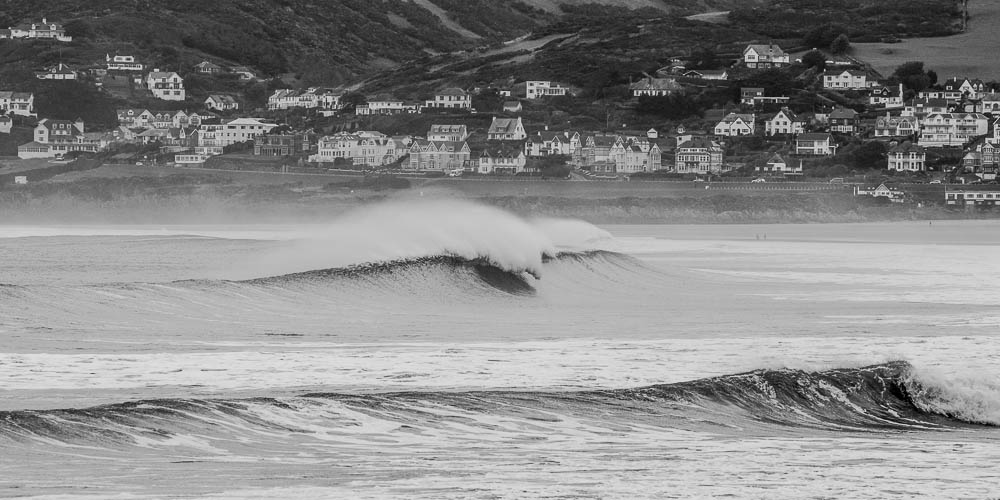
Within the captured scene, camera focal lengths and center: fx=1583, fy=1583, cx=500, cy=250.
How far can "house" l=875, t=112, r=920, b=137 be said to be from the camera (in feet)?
386

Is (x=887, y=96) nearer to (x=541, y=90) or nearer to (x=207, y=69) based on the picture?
(x=541, y=90)

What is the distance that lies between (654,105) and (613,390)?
115 m

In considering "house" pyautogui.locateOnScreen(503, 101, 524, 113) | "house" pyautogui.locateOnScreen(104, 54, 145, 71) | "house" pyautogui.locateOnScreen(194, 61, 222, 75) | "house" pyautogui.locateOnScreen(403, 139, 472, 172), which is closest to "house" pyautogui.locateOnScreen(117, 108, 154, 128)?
"house" pyautogui.locateOnScreen(104, 54, 145, 71)

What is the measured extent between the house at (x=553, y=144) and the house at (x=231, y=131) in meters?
25.1

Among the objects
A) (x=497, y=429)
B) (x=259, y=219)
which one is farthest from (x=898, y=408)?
(x=259, y=219)

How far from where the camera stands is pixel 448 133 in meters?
123

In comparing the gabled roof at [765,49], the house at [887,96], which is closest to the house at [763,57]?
the gabled roof at [765,49]

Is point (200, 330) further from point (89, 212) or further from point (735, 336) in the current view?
point (89, 212)

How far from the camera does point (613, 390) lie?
1692 cm

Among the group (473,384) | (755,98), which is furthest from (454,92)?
(473,384)

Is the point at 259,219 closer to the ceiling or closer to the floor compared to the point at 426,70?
closer to the floor

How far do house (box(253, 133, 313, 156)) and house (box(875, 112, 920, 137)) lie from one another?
143 feet

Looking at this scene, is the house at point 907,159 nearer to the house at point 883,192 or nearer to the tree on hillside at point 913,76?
the house at point 883,192

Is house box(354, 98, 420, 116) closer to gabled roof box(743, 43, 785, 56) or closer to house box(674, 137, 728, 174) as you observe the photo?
gabled roof box(743, 43, 785, 56)
